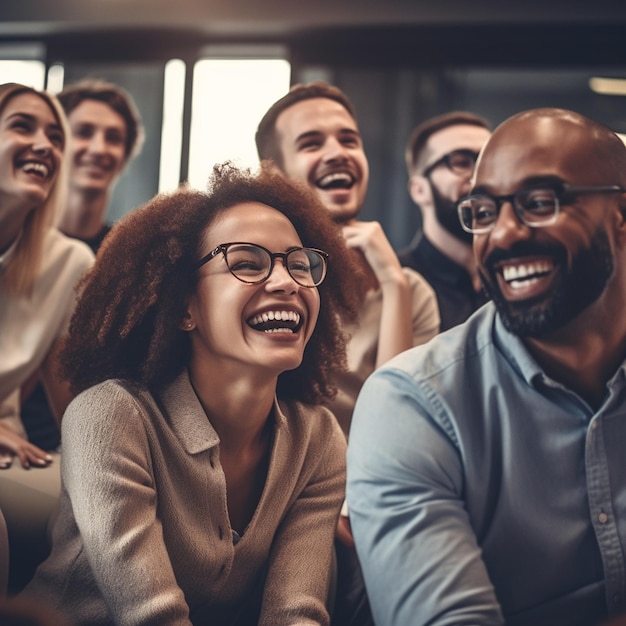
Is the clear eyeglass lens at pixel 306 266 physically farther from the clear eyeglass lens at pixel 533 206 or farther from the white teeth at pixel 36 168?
the white teeth at pixel 36 168

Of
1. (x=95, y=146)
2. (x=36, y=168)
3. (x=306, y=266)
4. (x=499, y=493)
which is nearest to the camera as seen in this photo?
(x=499, y=493)

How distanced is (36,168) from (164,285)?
364 millimetres

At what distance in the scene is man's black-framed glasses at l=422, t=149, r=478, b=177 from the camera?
1440mm

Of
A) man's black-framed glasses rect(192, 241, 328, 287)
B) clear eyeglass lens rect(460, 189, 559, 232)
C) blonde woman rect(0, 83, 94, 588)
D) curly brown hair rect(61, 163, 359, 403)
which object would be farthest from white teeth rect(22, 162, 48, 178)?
clear eyeglass lens rect(460, 189, 559, 232)

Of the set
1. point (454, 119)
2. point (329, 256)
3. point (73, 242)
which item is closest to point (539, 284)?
point (329, 256)

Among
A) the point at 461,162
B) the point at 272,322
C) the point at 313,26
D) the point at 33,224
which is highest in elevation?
the point at 313,26

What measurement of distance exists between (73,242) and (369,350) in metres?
0.51

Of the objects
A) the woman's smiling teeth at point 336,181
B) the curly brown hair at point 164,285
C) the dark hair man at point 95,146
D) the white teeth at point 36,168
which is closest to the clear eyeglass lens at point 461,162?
the woman's smiling teeth at point 336,181

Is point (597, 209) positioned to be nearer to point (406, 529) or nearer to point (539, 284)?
point (539, 284)

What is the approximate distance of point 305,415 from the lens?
1.26 m

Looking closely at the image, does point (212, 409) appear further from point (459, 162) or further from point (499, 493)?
point (459, 162)

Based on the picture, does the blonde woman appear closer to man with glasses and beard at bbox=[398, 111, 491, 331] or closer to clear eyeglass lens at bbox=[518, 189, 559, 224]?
man with glasses and beard at bbox=[398, 111, 491, 331]

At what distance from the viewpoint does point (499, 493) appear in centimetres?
113

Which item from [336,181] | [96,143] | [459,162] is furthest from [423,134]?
[96,143]
